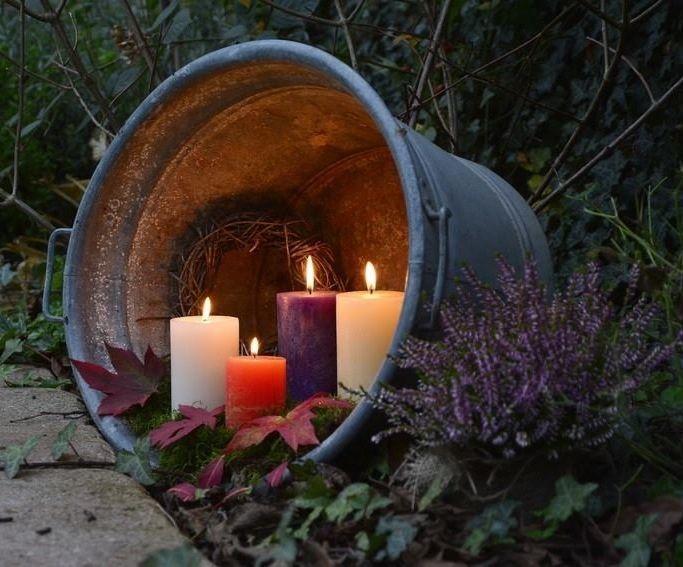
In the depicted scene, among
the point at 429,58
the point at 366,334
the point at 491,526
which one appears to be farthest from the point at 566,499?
the point at 429,58

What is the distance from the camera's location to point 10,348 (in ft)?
7.54

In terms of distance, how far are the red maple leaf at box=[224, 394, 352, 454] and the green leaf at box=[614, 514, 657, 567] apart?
457 millimetres

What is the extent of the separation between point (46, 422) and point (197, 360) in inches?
15.1

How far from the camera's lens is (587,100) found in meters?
2.38

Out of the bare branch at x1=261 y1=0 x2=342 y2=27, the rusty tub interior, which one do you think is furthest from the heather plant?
the bare branch at x1=261 y1=0 x2=342 y2=27

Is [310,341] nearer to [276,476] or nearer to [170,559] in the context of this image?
[276,476]

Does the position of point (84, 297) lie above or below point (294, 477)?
above

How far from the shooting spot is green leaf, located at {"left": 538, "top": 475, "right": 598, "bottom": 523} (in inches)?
41.4

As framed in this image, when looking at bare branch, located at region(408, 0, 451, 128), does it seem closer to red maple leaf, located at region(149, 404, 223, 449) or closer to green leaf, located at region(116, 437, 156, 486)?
red maple leaf, located at region(149, 404, 223, 449)

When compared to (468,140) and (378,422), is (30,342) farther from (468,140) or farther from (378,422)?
(378,422)

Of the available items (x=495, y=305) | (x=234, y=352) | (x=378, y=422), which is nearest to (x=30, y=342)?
(x=234, y=352)

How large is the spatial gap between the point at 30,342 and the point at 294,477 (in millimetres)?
1360

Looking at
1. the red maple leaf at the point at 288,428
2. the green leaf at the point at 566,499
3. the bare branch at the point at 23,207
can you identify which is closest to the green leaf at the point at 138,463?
the red maple leaf at the point at 288,428

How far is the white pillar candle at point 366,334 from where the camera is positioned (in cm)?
149
